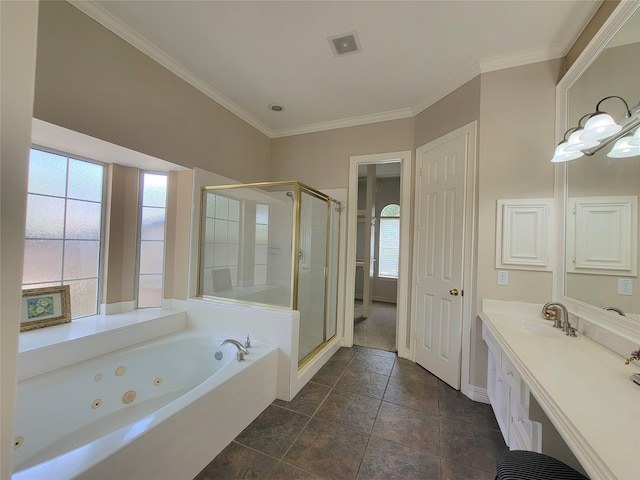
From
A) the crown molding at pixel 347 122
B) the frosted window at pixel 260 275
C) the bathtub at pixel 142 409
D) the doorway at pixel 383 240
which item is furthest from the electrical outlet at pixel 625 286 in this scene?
the doorway at pixel 383 240

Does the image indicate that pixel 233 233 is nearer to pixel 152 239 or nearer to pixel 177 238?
pixel 177 238

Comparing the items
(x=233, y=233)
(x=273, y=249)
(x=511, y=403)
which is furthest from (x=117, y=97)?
→ (x=511, y=403)

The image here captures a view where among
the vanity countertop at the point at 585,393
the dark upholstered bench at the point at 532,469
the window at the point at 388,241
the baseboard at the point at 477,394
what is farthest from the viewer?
the window at the point at 388,241

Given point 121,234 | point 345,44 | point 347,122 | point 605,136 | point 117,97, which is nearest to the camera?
point 605,136

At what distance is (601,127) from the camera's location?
4.39 feet

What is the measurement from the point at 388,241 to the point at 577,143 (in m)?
4.34

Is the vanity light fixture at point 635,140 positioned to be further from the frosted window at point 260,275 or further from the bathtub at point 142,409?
the frosted window at point 260,275

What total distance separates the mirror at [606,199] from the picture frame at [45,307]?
365cm

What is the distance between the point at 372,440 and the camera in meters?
1.65

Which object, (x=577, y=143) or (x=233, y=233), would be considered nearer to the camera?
(x=577, y=143)

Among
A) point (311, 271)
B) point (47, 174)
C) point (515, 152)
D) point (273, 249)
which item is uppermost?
point (515, 152)

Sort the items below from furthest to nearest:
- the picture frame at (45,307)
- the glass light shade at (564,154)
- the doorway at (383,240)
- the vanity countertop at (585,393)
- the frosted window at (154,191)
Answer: the doorway at (383,240) < the frosted window at (154,191) < the picture frame at (45,307) < the glass light shade at (564,154) < the vanity countertop at (585,393)

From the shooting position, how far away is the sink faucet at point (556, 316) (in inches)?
59.7

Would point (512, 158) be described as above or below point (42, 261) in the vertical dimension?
above
